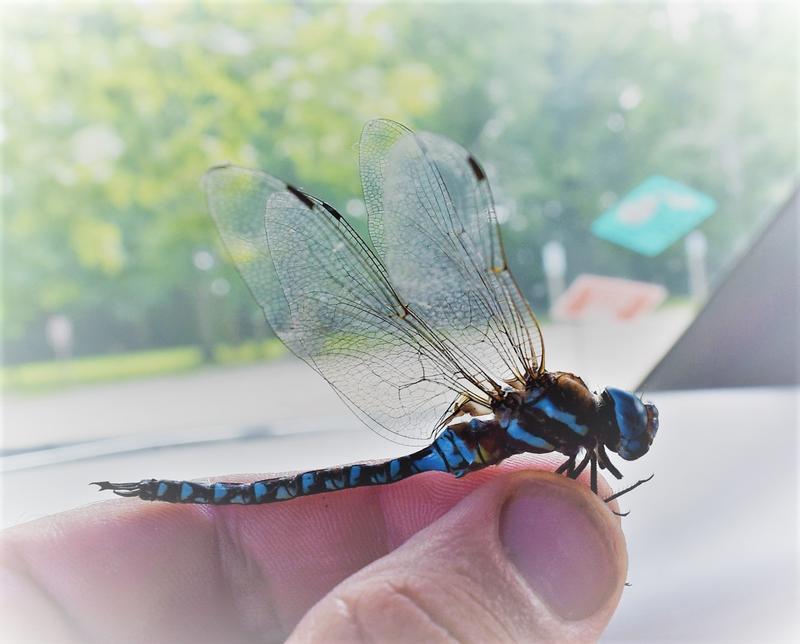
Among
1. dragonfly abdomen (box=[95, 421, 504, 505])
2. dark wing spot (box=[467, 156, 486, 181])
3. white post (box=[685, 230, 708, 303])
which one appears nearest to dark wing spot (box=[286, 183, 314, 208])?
dark wing spot (box=[467, 156, 486, 181])

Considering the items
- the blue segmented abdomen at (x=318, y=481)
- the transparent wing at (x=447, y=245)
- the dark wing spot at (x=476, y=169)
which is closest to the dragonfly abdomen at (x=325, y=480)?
the blue segmented abdomen at (x=318, y=481)

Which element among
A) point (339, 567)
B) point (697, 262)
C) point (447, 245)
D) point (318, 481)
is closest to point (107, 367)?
point (339, 567)

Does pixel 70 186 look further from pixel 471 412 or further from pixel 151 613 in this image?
pixel 471 412

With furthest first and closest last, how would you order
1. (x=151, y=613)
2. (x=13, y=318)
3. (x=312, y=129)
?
1. (x=13, y=318)
2. (x=312, y=129)
3. (x=151, y=613)

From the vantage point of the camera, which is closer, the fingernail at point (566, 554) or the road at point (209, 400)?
the fingernail at point (566, 554)

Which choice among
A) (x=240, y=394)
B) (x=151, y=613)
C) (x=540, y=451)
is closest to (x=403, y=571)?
(x=540, y=451)

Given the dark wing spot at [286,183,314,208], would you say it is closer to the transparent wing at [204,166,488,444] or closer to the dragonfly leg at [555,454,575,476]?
the transparent wing at [204,166,488,444]

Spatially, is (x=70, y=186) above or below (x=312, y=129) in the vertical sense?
below

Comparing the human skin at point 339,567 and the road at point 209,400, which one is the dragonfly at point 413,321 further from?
the road at point 209,400
